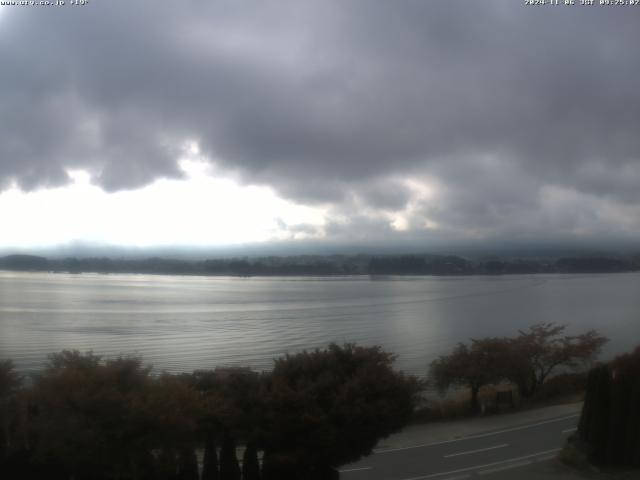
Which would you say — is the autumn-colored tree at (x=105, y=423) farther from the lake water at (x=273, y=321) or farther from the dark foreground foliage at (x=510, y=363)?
the lake water at (x=273, y=321)

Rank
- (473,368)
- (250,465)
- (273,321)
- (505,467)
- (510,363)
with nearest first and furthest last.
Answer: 1. (250,465)
2. (505,467)
3. (473,368)
4. (510,363)
5. (273,321)

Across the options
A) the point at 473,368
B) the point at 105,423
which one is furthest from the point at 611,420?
the point at 473,368

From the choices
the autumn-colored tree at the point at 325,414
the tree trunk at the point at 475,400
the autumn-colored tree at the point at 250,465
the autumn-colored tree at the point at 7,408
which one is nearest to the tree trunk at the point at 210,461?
the autumn-colored tree at the point at 250,465

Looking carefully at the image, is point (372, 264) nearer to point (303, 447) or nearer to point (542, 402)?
point (542, 402)

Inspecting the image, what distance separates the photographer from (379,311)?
185 ft

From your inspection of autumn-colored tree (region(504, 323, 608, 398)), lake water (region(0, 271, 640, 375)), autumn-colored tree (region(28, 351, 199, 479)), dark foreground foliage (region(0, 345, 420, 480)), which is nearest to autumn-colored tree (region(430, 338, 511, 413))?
autumn-colored tree (region(504, 323, 608, 398))

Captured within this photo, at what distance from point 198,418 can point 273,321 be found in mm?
36185

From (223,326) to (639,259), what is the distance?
5821 cm

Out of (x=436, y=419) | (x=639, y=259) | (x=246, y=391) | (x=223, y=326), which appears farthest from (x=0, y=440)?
(x=639, y=259)

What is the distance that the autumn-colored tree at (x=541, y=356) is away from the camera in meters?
24.8

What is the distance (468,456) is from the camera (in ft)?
46.3

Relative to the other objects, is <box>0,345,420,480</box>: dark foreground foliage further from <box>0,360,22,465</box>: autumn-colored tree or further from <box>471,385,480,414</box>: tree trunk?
<box>471,385,480,414</box>: tree trunk

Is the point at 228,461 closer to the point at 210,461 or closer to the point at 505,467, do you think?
the point at 210,461

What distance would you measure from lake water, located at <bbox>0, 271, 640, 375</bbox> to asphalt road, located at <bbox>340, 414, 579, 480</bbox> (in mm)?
10338
